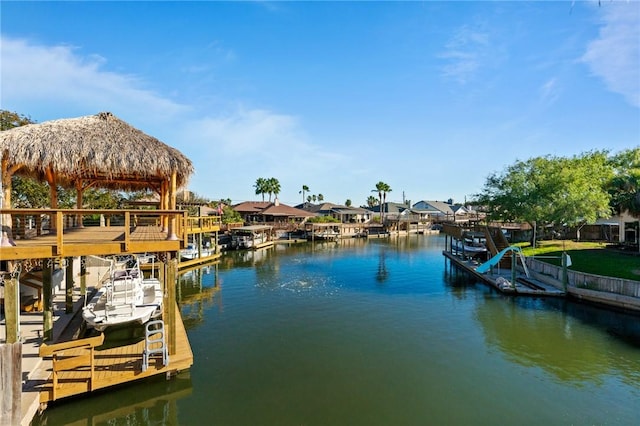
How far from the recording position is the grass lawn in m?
19.3

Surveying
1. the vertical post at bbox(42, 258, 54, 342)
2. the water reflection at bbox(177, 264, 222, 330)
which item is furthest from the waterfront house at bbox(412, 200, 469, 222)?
the vertical post at bbox(42, 258, 54, 342)

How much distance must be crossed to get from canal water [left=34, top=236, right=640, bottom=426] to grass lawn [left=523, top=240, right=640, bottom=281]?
151 inches

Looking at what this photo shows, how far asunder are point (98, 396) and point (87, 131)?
7.67 metres

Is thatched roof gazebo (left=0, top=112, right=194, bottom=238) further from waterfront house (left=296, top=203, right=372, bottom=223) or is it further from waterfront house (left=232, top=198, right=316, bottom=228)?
waterfront house (left=296, top=203, right=372, bottom=223)

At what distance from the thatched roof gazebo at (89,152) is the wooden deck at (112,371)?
4.68 meters

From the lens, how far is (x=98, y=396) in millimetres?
8695

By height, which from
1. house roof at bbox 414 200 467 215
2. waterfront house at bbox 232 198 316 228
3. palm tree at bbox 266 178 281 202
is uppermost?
palm tree at bbox 266 178 281 202

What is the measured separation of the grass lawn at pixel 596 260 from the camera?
19328mm

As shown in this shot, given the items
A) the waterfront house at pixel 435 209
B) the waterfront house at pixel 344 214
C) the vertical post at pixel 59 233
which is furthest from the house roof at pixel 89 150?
the waterfront house at pixel 435 209

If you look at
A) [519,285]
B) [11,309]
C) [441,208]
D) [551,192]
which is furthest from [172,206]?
[441,208]

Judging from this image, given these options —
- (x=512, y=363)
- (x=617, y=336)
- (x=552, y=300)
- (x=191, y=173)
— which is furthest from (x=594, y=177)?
(x=191, y=173)

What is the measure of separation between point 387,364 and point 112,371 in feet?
26.9

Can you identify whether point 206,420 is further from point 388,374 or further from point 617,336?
point 617,336

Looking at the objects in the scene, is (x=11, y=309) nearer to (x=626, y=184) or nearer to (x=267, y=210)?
(x=626, y=184)
